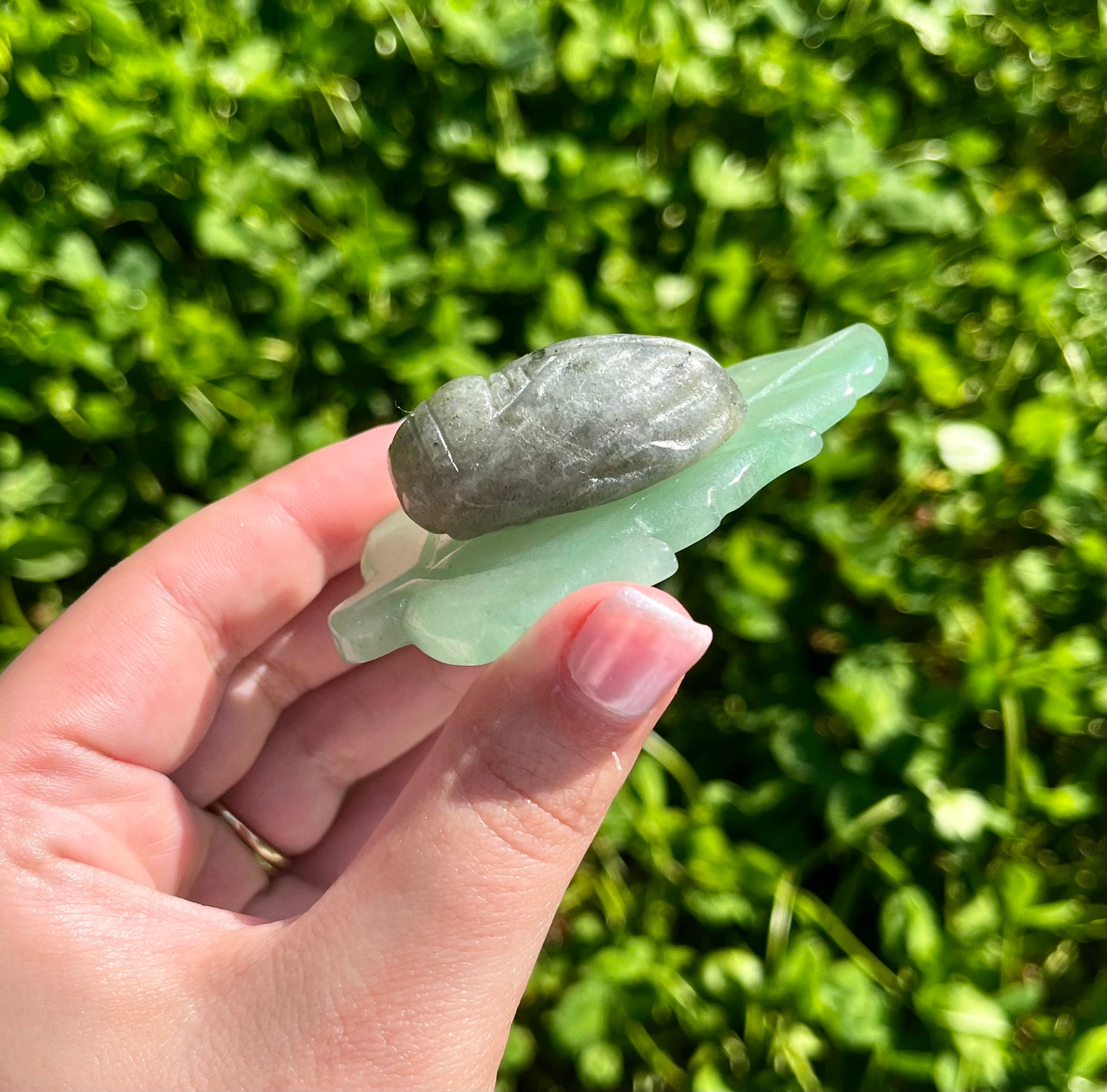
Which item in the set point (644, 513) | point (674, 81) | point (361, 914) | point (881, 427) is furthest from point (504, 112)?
point (361, 914)

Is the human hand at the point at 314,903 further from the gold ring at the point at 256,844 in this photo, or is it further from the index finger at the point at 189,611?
the gold ring at the point at 256,844

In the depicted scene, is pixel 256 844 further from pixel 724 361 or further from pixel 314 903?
pixel 724 361

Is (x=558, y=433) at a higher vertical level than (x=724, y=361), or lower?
higher

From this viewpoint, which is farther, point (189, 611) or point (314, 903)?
point (189, 611)

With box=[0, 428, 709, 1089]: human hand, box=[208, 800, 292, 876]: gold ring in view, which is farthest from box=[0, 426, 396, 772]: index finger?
box=[208, 800, 292, 876]: gold ring

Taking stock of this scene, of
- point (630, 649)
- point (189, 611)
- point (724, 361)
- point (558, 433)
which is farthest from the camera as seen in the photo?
point (724, 361)

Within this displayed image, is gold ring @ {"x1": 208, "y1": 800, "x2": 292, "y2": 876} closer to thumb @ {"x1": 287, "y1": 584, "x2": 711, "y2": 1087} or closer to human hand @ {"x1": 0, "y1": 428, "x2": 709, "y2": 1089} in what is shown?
human hand @ {"x1": 0, "y1": 428, "x2": 709, "y2": 1089}

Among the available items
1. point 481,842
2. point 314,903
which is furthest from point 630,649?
point 314,903
